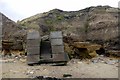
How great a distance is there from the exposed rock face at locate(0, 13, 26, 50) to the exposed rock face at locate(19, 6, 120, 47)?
69cm

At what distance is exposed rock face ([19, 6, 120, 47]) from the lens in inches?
487

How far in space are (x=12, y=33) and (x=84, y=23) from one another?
Result: 3.27 m

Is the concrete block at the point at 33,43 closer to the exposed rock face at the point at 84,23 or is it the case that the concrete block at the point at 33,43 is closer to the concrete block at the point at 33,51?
the concrete block at the point at 33,51

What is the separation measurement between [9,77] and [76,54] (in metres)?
3.89

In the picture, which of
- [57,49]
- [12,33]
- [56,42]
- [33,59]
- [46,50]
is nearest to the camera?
[33,59]

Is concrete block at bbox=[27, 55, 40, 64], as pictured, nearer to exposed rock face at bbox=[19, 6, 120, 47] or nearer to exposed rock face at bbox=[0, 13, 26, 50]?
exposed rock face at bbox=[0, 13, 26, 50]

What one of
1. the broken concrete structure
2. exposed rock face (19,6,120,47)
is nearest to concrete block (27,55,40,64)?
the broken concrete structure

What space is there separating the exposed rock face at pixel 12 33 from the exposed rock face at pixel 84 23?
2.26 feet

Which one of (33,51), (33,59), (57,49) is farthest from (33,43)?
(57,49)

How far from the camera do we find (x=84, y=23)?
44.2ft

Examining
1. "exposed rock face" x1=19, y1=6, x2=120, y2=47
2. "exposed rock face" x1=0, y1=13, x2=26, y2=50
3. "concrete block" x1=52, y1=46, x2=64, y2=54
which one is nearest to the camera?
"concrete block" x1=52, y1=46, x2=64, y2=54

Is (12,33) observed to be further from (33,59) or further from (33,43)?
(33,59)

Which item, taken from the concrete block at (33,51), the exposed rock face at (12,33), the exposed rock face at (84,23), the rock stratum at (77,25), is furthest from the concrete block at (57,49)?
the exposed rock face at (84,23)

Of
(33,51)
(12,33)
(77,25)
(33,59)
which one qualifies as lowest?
(33,59)
